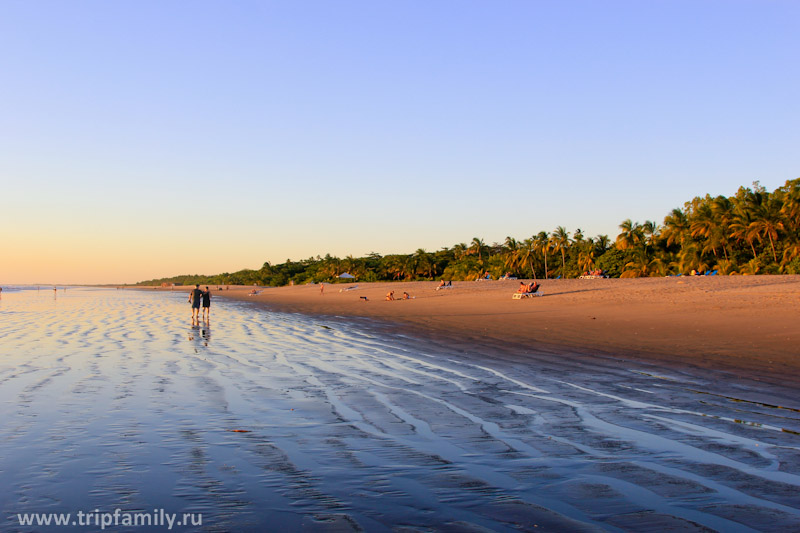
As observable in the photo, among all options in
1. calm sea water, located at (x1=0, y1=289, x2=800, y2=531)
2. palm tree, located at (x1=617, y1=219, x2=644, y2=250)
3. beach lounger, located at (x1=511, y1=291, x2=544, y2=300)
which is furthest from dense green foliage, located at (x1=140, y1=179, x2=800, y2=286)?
calm sea water, located at (x1=0, y1=289, x2=800, y2=531)

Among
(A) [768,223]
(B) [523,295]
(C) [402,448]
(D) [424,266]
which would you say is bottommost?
(C) [402,448]

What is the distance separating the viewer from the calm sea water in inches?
190

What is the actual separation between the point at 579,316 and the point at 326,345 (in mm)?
13813

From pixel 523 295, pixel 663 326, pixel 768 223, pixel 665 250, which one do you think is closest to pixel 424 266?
pixel 665 250

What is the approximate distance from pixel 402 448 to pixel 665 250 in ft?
Result: 291

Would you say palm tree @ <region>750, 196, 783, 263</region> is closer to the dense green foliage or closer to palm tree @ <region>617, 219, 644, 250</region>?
the dense green foliage

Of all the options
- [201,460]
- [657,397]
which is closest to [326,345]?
[657,397]

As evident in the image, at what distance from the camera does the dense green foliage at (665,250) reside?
6538cm

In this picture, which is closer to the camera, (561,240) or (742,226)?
(742,226)

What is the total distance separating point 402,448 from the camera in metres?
6.82

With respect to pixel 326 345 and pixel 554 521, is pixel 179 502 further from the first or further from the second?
pixel 326 345

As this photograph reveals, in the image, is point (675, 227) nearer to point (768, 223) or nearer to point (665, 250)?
point (665, 250)

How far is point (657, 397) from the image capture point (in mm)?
9836

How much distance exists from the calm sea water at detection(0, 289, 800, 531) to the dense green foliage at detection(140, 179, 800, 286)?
55990 millimetres
